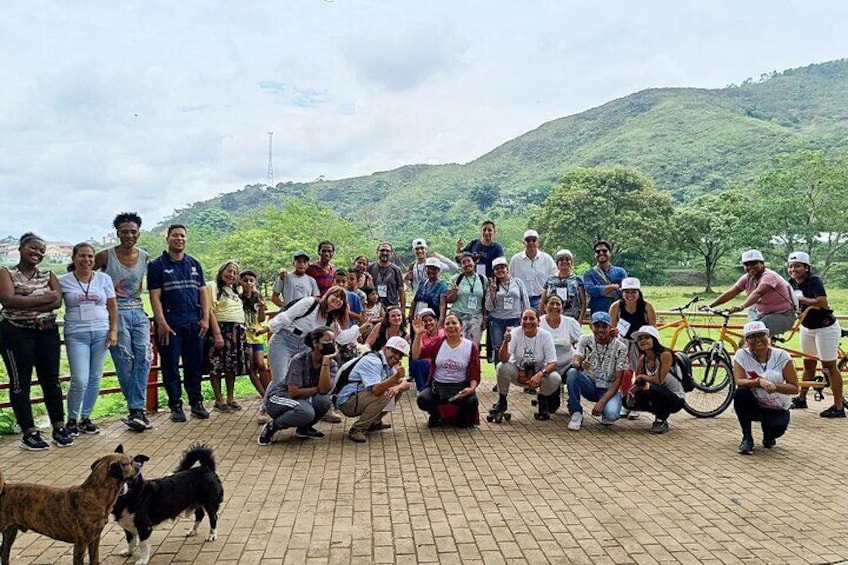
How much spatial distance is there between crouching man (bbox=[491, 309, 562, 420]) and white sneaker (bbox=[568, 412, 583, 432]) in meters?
0.33

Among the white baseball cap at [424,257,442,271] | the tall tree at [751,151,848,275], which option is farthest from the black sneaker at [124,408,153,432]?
the tall tree at [751,151,848,275]

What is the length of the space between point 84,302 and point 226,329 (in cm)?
154

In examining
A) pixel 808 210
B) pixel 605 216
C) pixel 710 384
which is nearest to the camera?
pixel 710 384

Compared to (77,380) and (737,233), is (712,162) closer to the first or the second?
(737,233)

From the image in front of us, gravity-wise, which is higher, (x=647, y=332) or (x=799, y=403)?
(x=647, y=332)

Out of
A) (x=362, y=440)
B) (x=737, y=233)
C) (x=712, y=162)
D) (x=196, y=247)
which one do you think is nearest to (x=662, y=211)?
(x=737, y=233)

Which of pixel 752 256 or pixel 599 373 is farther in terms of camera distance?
pixel 752 256

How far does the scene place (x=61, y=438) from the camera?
17.5ft

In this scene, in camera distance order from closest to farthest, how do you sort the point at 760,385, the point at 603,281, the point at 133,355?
the point at 760,385
the point at 133,355
the point at 603,281

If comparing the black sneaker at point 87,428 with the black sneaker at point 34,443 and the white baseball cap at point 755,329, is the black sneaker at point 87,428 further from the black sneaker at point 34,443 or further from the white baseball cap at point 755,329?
the white baseball cap at point 755,329

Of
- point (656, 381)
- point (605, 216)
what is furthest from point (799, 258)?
point (605, 216)

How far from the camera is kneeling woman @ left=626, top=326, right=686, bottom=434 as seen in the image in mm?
5863

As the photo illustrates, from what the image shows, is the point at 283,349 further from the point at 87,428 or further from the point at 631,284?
the point at 631,284

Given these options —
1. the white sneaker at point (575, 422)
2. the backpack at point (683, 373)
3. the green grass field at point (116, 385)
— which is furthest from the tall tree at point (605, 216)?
the white sneaker at point (575, 422)
